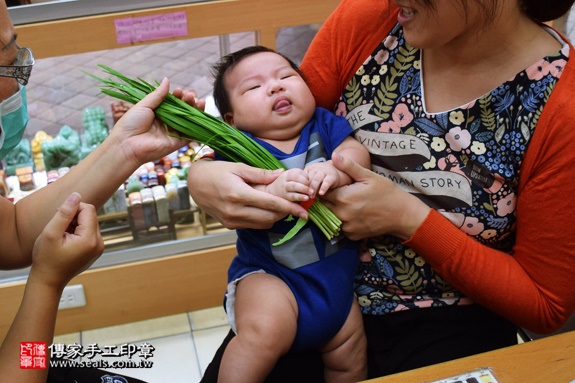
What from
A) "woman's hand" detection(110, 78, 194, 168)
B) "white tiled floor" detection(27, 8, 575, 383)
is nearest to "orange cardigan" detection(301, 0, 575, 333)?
"woman's hand" detection(110, 78, 194, 168)

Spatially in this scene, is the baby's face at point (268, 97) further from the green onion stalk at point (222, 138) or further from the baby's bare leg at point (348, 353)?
the baby's bare leg at point (348, 353)

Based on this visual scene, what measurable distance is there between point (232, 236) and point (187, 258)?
0.25 m

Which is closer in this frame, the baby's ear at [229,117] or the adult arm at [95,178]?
the adult arm at [95,178]

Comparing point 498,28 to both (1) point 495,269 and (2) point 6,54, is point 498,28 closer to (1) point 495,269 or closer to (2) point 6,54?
(1) point 495,269

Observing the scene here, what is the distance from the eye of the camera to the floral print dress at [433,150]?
152cm

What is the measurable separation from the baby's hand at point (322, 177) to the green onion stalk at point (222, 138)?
85 mm

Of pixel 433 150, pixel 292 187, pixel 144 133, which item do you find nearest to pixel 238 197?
pixel 292 187

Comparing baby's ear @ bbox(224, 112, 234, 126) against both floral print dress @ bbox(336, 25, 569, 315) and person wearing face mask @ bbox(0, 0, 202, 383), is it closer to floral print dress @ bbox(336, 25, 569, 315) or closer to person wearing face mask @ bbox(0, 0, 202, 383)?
person wearing face mask @ bbox(0, 0, 202, 383)

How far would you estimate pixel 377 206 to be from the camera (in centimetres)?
161

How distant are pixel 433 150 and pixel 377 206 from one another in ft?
0.69

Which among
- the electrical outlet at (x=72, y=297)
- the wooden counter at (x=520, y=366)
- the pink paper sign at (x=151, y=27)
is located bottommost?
the electrical outlet at (x=72, y=297)

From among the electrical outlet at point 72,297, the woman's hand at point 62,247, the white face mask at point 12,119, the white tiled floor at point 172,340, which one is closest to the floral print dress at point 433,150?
the woman's hand at point 62,247

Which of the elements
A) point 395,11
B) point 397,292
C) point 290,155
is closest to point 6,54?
point 290,155

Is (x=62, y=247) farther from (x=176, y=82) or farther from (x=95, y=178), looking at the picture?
(x=176, y=82)
